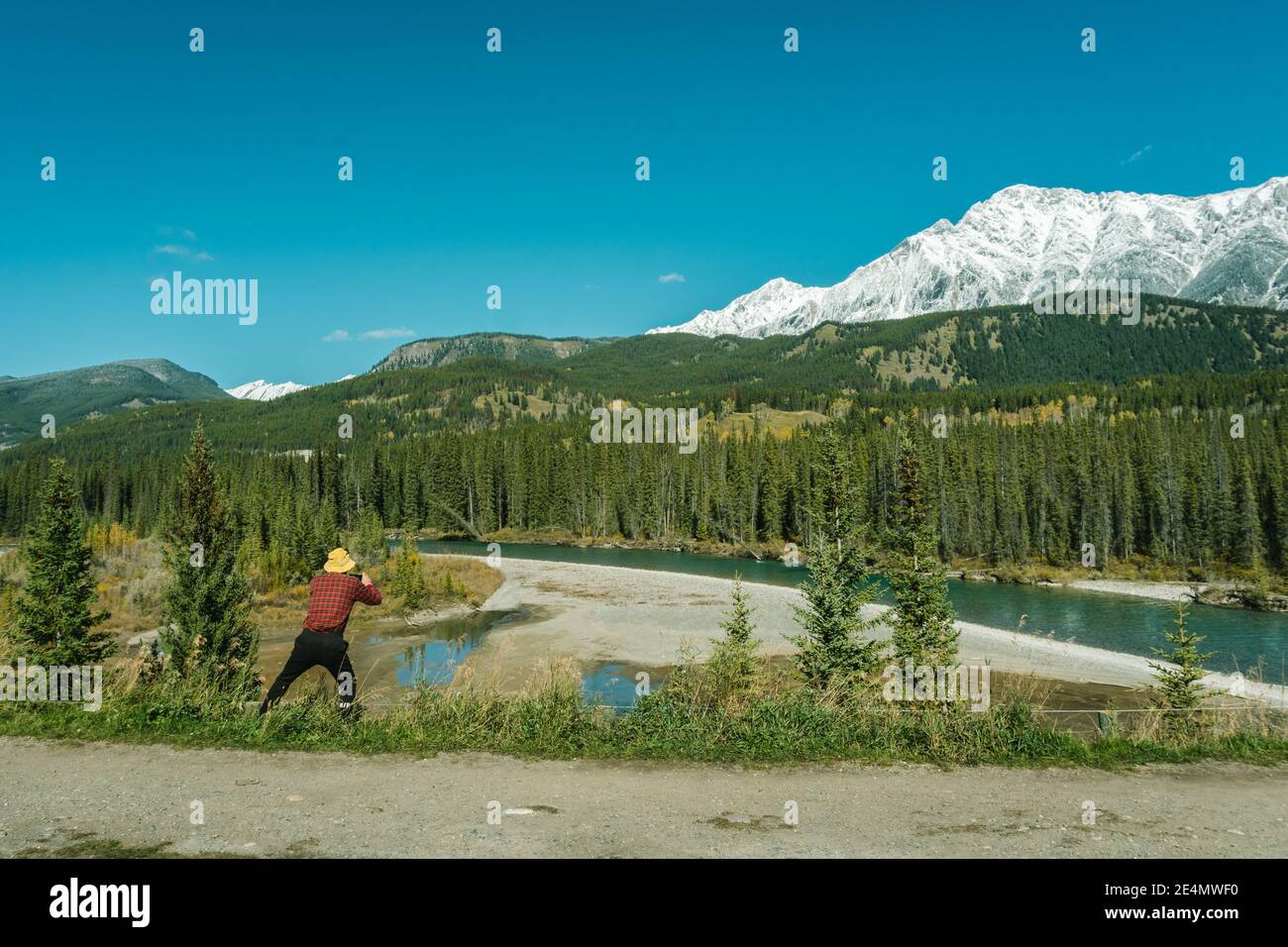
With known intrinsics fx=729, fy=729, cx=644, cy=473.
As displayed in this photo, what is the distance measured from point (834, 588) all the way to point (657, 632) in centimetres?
2300

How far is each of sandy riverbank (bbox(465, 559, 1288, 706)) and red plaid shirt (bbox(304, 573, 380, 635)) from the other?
9.35 metres

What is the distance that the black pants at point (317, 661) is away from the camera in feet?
33.2

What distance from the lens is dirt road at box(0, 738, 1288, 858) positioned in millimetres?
6363

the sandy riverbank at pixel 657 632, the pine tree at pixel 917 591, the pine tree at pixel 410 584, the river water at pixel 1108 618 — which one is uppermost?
the pine tree at pixel 917 591

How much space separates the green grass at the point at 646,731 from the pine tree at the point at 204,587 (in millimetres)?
5689

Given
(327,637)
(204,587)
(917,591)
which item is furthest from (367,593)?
(917,591)

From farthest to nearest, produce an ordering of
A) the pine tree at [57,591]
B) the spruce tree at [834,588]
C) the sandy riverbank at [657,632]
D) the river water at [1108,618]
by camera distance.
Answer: the river water at [1108,618] < the sandy riverbank at [657,632] < the pine tree at [57,591] < the spruce tree at [834,588]

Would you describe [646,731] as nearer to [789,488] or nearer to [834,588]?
[834,588]

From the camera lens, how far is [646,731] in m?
9.72

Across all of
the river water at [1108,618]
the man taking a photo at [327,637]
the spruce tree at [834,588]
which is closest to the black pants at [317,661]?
the man taking a photo at [327,637]

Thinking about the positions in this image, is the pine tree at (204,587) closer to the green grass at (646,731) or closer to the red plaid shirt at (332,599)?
the green grass at (646,731)

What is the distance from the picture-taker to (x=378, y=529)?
6072cm

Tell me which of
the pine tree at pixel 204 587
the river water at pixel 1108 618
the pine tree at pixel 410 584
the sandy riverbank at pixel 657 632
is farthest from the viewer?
the pine tree at pixel 410 584
